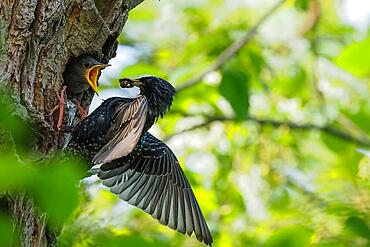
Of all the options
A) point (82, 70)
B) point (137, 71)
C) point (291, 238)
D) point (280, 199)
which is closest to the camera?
point (291, 238)

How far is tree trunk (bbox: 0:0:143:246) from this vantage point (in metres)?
2.32

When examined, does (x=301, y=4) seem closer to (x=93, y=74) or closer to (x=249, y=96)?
(x=249, y=96)

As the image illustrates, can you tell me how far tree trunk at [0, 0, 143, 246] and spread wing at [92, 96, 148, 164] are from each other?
0.60ft

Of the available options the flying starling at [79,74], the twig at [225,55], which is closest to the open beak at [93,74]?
the flying starling at [79,74]

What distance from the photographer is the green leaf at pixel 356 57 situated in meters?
3.91

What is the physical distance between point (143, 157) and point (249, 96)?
3.30 feet

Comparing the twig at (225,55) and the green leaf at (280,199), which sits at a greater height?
the twig at (225,55)

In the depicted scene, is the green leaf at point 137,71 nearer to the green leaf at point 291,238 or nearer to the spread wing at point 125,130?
the spread wing at point 125,130

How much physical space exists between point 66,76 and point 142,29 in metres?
2.59

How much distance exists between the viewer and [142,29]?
5.37 m

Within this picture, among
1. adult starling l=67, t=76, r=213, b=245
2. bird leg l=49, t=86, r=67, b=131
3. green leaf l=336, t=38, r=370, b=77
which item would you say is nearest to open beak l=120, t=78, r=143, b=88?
adult starling l=67, t=76, r=213, b=245

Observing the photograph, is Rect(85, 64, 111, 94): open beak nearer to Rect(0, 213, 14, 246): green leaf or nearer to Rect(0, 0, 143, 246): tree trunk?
Rect(0, 0, 143, 246): tree trunk

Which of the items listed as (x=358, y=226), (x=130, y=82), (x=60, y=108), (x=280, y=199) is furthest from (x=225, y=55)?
(x=358, y=226)

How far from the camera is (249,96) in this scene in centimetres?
392
